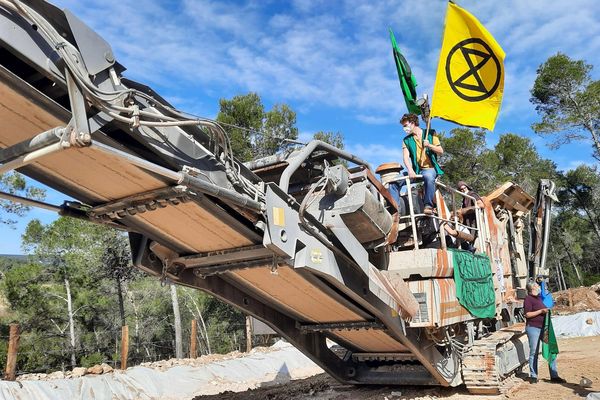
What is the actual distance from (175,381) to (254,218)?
6.99 metres

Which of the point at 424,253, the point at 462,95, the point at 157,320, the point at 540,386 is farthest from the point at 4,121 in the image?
the point at 157,320

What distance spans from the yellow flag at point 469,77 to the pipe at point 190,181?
4.30m

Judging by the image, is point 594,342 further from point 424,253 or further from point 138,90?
point 138,90

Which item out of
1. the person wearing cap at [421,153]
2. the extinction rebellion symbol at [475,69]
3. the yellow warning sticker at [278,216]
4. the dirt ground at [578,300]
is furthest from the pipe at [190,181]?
the dirt ground at [578,300]

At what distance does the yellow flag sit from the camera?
765cm

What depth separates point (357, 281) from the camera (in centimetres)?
560

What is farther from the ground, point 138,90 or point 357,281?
point 138,90

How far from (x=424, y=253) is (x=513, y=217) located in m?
4.79

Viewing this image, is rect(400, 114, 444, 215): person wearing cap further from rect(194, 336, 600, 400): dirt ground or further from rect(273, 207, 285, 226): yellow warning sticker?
rect(273, 207, 285, 226): yellow warning sticker

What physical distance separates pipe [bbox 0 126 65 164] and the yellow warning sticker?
194 cm

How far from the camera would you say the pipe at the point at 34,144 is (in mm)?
3119

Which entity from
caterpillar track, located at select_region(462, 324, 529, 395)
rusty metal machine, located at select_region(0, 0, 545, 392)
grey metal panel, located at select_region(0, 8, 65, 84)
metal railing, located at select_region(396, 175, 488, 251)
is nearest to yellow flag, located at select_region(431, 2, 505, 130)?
metal railing, located at select_region(396, 175, 488, 251)

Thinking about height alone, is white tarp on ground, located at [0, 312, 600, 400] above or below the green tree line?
below

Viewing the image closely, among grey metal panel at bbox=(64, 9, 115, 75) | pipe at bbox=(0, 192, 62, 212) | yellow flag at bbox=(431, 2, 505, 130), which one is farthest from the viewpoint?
yellow flag at bbox=(431, 2, 505, 130)
